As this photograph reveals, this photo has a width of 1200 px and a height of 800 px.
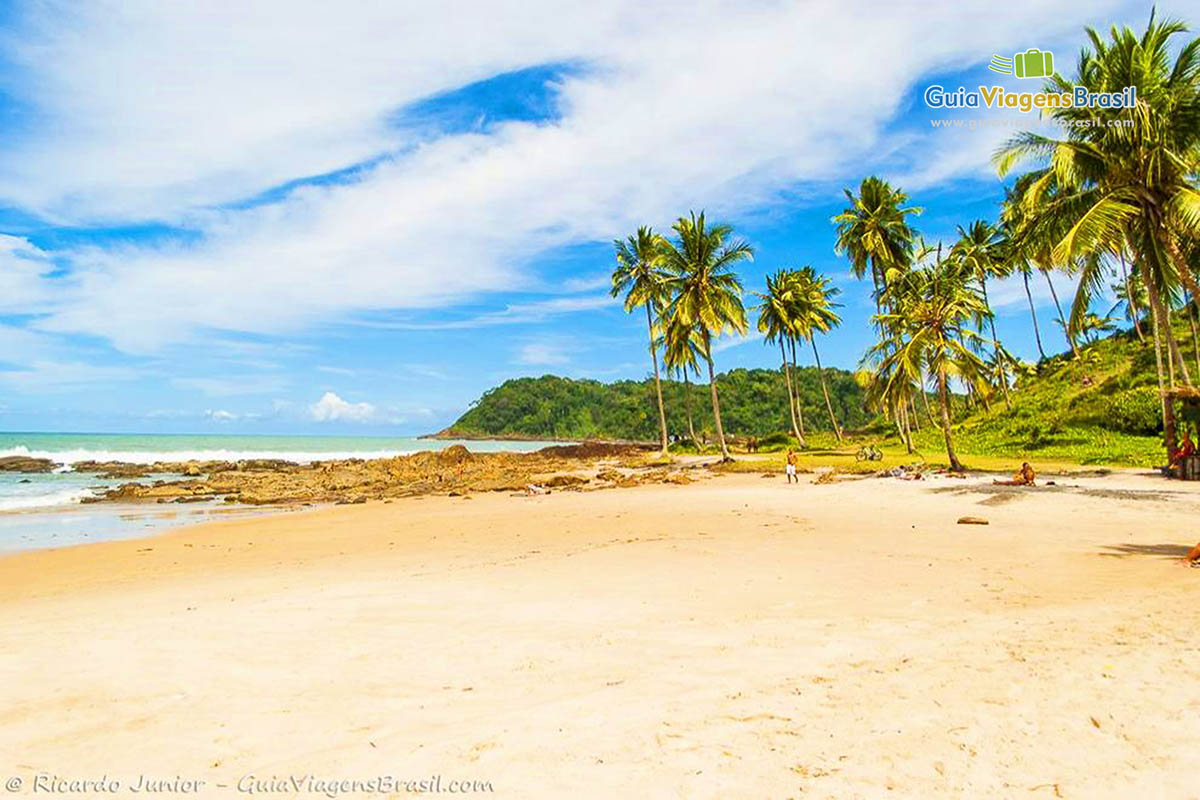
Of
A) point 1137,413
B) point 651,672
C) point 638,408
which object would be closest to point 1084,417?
point 1137,413

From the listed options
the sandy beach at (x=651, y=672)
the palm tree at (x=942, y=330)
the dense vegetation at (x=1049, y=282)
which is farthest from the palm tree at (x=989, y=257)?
the sandy beach at (x=651, y=672)

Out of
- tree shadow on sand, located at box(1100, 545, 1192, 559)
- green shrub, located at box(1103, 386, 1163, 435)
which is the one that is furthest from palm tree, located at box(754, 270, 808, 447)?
tree shadow on sand, located at box(1100, 545, 1192, 559)

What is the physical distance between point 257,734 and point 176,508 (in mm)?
23943

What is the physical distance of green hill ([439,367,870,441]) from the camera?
10219cm

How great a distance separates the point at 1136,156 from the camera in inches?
547

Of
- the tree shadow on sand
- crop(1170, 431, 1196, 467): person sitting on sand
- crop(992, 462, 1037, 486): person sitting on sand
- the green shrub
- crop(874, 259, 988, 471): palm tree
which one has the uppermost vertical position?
crop(874, 259, 988, 471): palm tree

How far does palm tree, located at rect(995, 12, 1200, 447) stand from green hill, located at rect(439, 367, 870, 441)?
55087mm

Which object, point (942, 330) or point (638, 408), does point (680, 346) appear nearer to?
point (942, 330)

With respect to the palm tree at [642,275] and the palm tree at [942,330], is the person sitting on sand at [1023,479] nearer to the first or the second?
the palm tree at [942,330]

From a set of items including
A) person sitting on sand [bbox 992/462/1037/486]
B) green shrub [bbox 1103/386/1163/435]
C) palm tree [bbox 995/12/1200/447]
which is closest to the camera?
palm tree [bbox 995/12/1200/447]

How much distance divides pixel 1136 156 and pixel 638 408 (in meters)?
99.2

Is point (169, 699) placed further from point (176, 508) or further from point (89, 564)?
point (176, 508)

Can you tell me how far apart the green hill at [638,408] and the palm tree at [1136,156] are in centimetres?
5509

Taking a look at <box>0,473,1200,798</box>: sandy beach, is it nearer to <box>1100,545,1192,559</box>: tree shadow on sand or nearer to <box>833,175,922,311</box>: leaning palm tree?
<box>1100,545,1192,559</box>: tree shadow on sand
